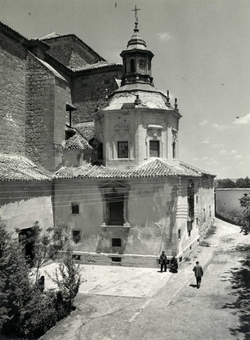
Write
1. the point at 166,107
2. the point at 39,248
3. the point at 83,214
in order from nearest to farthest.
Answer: the point at 39,248 → the point at 83,214 → the point at 166,107

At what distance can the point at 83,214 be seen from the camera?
19.5m

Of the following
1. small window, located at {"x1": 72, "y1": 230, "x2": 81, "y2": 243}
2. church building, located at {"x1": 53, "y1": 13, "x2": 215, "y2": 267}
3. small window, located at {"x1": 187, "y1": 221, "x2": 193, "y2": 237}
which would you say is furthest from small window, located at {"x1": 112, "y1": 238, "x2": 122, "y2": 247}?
small window, located at {"x1": 187, "y1": 221, "x2": 193, "y2": 237}

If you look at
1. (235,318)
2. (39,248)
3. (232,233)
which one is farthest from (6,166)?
(232,233)

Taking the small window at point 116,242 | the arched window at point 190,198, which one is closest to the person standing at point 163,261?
the small window at point 116,242

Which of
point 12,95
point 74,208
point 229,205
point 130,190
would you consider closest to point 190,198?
point 130,190

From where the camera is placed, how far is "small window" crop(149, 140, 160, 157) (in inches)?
803

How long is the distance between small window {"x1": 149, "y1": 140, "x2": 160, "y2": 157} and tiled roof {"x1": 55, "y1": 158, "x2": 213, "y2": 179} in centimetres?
57

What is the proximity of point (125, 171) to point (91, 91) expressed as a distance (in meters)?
9.25

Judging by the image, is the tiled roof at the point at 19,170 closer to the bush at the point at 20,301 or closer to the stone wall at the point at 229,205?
the bush at the point at 20,301

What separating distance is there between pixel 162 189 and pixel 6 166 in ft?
28.4

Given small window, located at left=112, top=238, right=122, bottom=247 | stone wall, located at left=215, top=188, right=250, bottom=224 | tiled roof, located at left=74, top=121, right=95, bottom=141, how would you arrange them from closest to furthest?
1. small window, located at left=112, top=238, right=122, bottom=247
2. tiled roof, located at left=74, top=121, right=95, bottom=141
3. stone wall, located at left=215, top=188, right=250, bottom=224

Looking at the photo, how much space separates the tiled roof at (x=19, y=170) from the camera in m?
16.2

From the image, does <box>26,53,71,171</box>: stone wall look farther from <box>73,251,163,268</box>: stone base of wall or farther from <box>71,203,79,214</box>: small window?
<box>73,251,163,268</box>: stone base of wall

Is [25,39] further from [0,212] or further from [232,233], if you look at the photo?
[232,233]
